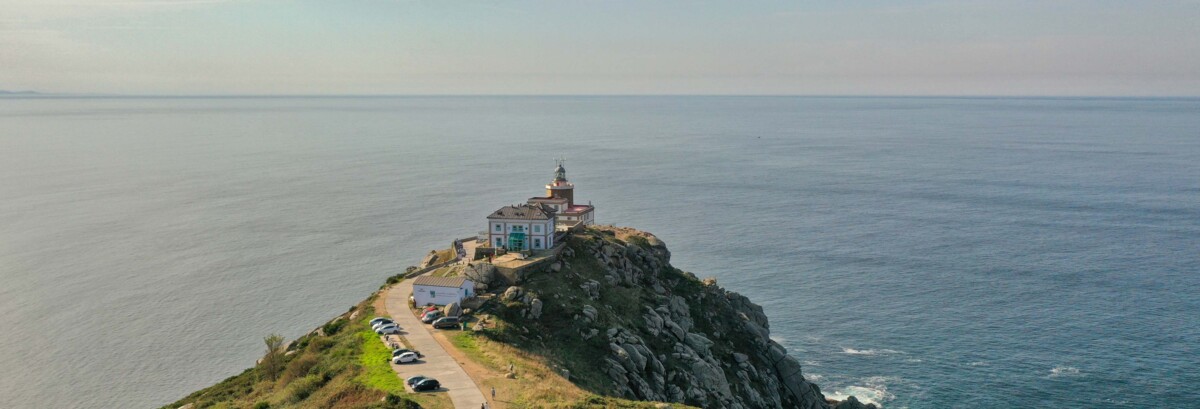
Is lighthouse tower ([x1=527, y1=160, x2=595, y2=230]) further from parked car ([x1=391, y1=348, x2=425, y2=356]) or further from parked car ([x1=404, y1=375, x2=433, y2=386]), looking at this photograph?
parked car ([x1=404, y1=375, x2=433, y2=386])

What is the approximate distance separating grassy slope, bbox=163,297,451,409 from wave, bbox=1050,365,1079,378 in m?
59.4

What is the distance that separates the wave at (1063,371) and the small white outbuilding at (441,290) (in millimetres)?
54013

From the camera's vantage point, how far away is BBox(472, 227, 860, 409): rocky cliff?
194ft

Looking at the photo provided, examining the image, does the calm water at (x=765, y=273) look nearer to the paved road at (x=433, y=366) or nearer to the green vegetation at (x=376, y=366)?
the paved road at (x=433, y=366)

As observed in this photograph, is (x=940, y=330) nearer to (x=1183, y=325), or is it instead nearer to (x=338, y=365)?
(x=1183, y=325)

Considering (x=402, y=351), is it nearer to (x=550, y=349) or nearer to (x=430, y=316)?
(x=430, y=316)

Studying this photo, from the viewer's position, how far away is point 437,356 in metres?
53.7

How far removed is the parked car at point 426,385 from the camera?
47.2 m

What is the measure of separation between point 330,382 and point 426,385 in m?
7.04

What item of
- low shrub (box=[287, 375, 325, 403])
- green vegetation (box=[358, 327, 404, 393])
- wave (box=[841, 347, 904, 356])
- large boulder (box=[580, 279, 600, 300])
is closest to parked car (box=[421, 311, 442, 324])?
green vegetation (box=[358, 327, 404, 393])

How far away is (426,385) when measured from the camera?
4731cm

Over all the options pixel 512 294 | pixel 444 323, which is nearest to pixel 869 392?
pixel 512 294

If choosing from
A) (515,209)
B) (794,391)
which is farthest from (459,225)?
(794,391)

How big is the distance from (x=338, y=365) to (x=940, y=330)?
63.6 meters
